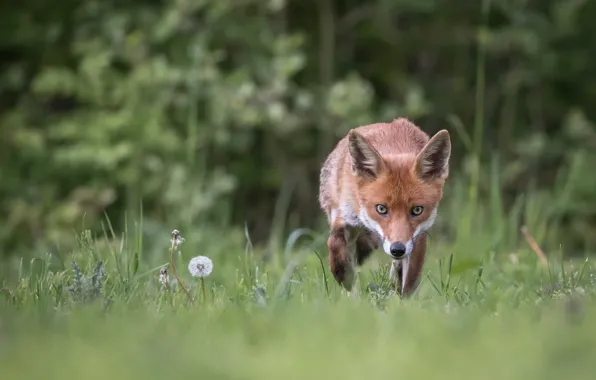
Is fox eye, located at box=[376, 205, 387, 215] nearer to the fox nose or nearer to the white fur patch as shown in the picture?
the white fur patch

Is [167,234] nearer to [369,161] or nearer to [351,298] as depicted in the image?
[369,161]

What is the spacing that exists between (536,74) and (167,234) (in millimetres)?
4820

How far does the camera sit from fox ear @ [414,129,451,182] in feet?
15.0

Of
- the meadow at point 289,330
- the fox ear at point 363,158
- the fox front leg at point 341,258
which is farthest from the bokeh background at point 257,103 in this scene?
the meadow at point 289,330

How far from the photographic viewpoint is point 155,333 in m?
3.01

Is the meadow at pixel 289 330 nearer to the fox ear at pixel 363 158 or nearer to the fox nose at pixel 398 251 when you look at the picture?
the fox nose at pixel 398 251

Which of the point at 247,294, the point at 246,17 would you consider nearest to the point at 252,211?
the point at 246,17

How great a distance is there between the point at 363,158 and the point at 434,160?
35 cm

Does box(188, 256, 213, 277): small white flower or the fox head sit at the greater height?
the fox head

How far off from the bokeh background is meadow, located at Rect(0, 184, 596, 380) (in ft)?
13.6

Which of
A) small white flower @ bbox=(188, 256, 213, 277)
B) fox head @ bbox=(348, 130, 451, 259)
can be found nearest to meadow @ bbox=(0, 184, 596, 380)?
small white flower @ bbox=(188, 256, 213, 277)

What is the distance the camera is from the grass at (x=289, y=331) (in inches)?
103

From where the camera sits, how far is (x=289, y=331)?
3035 mm

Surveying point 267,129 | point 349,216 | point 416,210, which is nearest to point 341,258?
point 349,216
